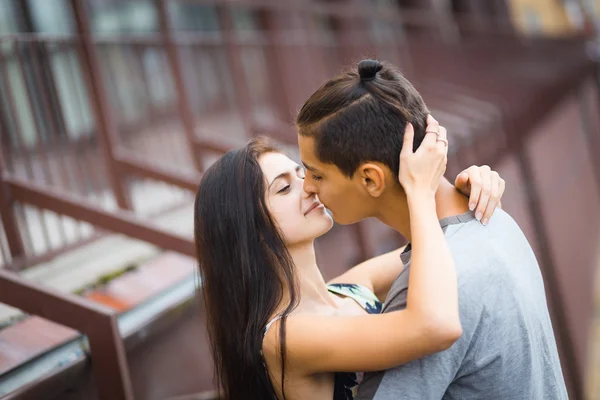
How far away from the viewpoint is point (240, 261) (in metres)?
1.72

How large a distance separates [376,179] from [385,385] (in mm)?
460

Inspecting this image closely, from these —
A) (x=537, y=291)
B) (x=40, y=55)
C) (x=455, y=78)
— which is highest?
(x=40, y=55)

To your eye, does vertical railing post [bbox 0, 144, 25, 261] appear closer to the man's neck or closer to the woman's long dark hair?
the woman's long dark hair

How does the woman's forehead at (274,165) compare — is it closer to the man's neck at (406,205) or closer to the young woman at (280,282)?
the young woman at (280,282)

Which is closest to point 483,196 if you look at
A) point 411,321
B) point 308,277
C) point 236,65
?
point 411,321

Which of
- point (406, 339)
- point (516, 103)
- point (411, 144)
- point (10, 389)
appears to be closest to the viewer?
point (406, 339)

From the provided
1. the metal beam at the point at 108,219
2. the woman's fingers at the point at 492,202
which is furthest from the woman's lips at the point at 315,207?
the metal beam at the point at 108,219

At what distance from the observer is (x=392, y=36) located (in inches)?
411

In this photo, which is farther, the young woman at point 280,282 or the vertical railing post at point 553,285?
the vertical railing post at point 553,285

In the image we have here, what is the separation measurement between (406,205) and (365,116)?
246 millimetres

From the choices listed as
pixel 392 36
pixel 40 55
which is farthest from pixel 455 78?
pixel 40 55

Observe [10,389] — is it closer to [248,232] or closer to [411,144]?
[248,232]

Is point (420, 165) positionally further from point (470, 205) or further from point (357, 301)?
point (357, 301)

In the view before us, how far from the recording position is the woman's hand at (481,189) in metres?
1.55
